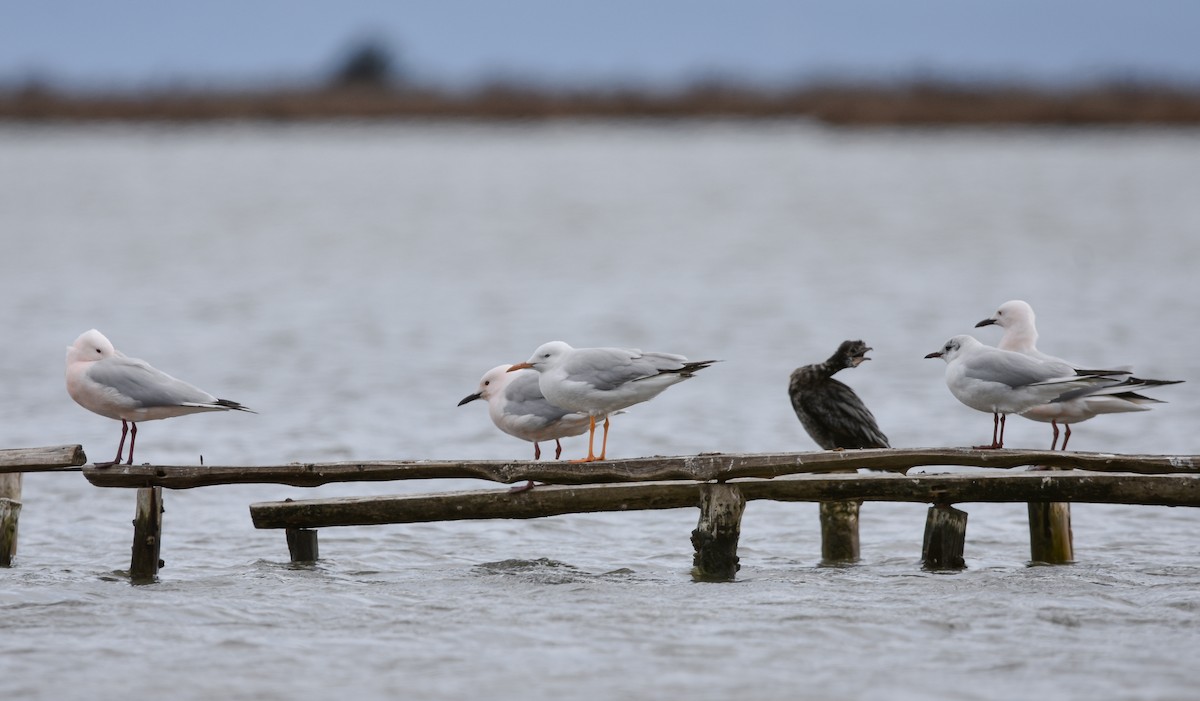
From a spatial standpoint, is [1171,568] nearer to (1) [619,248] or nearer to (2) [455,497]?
(2) [455,497]

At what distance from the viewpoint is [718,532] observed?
852 cm

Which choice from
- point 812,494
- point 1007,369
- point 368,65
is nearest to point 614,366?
point 812,494

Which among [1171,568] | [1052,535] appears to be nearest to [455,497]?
[1052,535]

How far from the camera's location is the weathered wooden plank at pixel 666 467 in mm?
8227

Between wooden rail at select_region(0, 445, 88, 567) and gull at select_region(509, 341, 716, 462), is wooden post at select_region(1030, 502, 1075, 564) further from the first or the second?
wooden rail at select_region(0, 445, 88, 567)

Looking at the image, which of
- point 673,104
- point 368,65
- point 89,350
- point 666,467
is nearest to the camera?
point 666,467

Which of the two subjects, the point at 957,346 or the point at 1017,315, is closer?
the point at 957,346

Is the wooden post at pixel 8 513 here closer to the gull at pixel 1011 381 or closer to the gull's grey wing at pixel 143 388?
the gull's grey wing at pixel 143 388

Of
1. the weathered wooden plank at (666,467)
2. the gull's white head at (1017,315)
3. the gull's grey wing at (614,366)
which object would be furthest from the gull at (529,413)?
the gull's white head at (1017,315)

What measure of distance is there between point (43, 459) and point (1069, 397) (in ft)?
18.3

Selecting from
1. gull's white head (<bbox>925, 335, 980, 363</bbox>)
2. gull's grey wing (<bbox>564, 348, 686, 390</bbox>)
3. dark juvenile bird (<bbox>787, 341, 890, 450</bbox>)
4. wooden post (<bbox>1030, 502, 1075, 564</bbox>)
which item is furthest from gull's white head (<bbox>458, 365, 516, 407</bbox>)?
wooden post (<bbox>1030, 502, 1075, 564</bbox>)

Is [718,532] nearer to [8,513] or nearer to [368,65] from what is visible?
[8,513]

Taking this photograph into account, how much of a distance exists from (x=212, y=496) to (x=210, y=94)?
50.7 m

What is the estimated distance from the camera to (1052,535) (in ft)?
29.8
